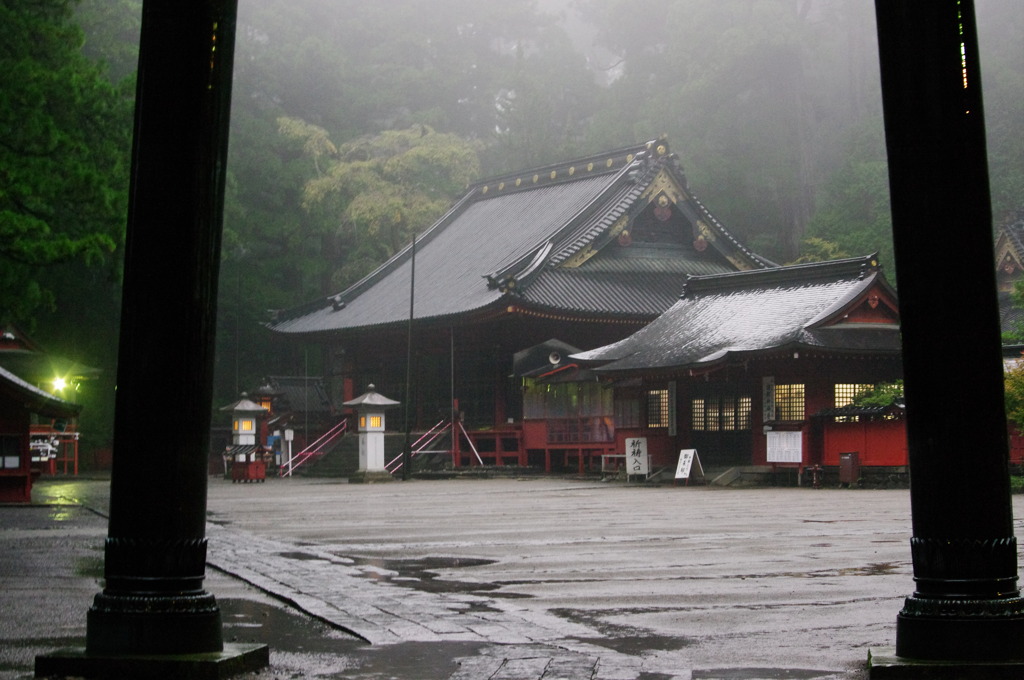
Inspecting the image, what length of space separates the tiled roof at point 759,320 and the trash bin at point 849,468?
273cm

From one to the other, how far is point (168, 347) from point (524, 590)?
419cm

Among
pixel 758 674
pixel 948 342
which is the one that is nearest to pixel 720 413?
pixel 758 674

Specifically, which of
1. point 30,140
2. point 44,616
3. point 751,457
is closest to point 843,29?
point 751,457

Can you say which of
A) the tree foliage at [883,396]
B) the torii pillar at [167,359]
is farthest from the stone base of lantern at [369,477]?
the torii pillar at [167,359]

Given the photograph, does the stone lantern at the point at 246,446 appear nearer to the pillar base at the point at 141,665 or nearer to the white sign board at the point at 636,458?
the white sign board at the point at 636,458

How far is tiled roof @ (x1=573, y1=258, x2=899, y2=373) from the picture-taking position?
31.0 m

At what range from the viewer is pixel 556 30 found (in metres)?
74.6

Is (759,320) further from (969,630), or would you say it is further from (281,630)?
(969,630)

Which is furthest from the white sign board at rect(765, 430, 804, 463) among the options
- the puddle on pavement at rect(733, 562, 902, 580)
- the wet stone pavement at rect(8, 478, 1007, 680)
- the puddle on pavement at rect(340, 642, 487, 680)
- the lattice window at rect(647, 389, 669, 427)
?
the puddle on pavement at rect(340, 642, 487, 680)

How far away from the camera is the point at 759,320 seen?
110ft

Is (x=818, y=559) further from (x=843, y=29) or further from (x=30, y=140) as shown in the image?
(x=843, y=29)

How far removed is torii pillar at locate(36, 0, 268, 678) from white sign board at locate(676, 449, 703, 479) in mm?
25676

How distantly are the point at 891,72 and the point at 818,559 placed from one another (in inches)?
256

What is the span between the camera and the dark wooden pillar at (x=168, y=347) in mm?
5605
